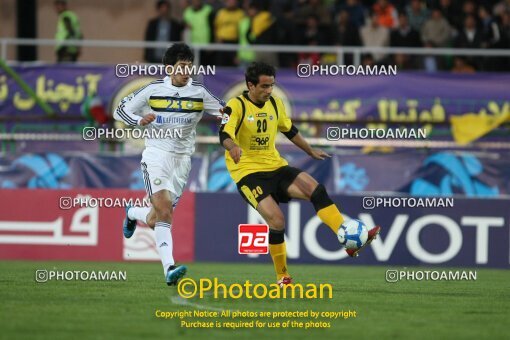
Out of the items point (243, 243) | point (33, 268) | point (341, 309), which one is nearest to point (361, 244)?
point (341, 309)

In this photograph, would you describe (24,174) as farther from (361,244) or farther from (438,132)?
(361,244)

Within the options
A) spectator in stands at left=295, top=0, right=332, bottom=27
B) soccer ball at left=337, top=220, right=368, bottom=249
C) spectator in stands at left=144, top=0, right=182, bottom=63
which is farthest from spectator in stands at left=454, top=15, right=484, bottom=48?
soccer ball at left=337, top=220, right=368, bottom=249

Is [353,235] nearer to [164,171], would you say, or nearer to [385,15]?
[164,171]

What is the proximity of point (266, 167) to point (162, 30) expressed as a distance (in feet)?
29.2

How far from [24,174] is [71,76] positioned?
7.40 feet

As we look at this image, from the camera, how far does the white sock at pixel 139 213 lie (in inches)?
491

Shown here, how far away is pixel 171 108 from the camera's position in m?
11.8

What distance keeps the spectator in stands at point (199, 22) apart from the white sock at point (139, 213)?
809cm

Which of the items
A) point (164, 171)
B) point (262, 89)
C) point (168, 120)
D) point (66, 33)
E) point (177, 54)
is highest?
point (66, 33)

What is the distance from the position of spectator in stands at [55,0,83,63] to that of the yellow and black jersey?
9316 millimetres

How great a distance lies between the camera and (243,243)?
15250mm

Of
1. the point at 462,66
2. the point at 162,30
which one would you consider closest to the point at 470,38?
the point at 462,66

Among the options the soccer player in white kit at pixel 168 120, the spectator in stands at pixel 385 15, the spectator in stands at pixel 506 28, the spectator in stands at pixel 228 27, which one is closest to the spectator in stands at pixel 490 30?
the spectator in stands at pixel 506 28

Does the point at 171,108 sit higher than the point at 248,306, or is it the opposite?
the point at 171,108
